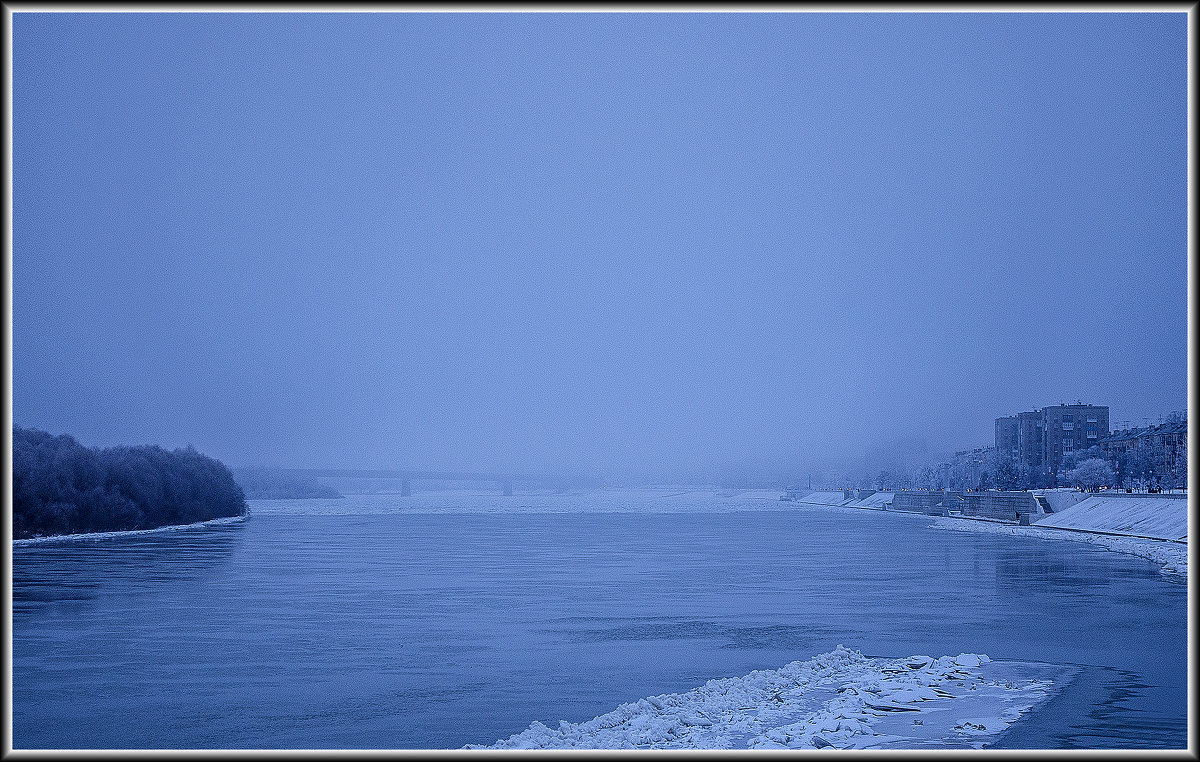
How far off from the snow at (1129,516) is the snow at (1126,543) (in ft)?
3.70

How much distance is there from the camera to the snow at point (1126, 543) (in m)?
42.4

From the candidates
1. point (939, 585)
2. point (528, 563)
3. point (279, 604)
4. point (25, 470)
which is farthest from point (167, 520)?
point (939, 585)

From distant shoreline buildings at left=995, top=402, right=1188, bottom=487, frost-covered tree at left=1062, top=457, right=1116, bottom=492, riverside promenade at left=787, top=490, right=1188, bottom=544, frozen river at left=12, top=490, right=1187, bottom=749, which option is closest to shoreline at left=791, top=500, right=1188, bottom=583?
riverside promenade at left=787, top=490, right=1188, bottom=544

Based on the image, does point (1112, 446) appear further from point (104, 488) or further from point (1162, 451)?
point (104, 488)

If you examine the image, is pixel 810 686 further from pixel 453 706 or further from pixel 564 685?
pixel 453 706

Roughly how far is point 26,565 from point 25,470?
2367cm

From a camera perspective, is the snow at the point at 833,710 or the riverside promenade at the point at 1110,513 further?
the riverside promenade at the point at 1110,513

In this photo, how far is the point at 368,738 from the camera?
14.5 metres

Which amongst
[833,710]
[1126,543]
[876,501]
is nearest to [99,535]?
[1126,543]

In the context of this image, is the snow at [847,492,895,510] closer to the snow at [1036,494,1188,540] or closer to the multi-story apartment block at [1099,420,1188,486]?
the multi-story apartment block at [1099,420,1188,486]

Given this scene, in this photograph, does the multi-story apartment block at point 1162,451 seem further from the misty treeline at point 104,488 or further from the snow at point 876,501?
the misty treeline at point 104,488

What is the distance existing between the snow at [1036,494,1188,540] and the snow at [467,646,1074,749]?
45700 mm

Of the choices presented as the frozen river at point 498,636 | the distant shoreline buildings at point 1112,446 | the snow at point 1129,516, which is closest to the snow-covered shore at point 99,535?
the frozen river at point 498,636

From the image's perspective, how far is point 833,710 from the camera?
589 inches
